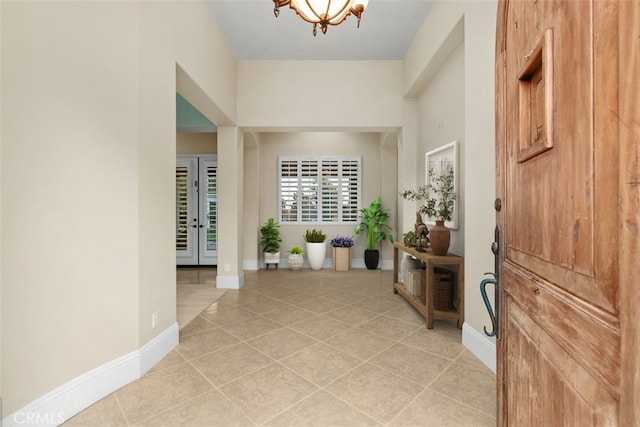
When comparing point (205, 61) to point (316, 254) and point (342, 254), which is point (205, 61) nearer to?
point (316, 254)

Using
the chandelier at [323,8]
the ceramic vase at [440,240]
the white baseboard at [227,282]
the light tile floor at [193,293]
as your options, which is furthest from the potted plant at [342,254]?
the chandelier at [323,8]

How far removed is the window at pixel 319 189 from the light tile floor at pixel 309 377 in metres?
2.95

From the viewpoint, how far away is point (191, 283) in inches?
179

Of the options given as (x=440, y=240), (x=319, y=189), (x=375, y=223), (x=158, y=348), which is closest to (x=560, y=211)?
(x=440, y=240)

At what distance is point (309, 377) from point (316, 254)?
3.68 m

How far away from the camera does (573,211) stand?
25.5 inches

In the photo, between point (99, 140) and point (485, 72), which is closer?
point (99, 140)

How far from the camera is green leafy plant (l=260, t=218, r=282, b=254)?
18.5 ft

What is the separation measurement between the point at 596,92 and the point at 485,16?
212cm

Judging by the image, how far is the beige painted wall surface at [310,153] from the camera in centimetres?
594

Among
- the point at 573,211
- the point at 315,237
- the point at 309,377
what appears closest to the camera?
the point at 573,211

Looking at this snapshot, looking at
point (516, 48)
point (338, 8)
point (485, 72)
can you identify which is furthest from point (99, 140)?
point (485, 72)

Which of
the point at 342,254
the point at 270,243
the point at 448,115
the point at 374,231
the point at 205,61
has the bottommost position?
the point at 342,254

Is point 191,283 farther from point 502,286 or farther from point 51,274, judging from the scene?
point 502,286
